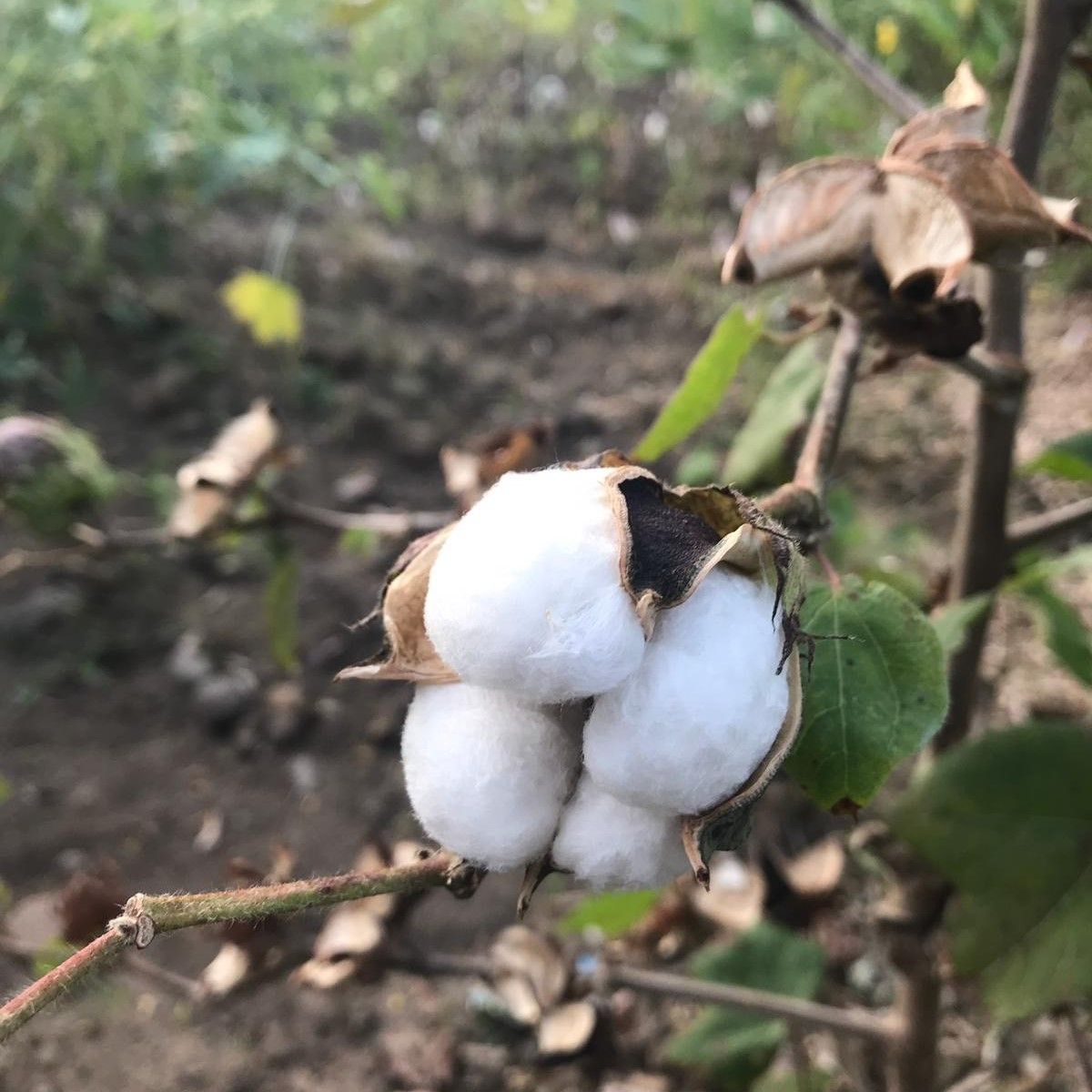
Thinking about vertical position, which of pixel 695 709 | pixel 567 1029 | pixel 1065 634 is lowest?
pixel 567 1029

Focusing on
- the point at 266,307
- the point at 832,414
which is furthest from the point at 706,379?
the point at 266,307

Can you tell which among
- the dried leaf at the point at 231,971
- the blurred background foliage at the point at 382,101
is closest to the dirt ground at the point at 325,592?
the dried leaf at the point at 231,971

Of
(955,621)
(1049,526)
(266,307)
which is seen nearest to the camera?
(955,621)

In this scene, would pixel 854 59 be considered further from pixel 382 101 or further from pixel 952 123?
pixel 382 101

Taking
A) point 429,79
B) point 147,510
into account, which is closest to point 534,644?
point 147,510

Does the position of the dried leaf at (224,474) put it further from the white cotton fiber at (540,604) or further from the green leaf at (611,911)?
the white cotton fiber at (540,604)

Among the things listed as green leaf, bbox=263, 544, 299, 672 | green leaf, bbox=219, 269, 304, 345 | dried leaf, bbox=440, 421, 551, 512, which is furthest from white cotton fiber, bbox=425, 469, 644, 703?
green leaf, bbox=219, 269, 304, 345
